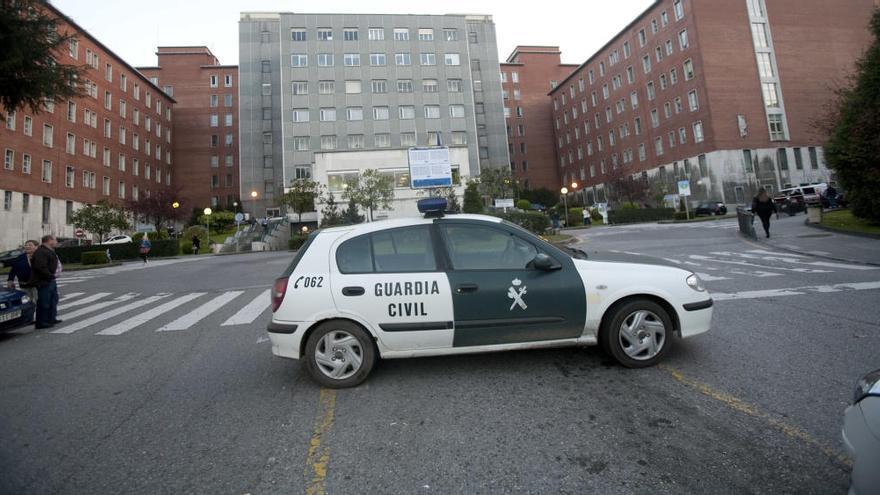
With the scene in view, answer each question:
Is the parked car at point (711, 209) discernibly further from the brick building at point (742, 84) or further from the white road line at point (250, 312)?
the white road line at point (250, 312)

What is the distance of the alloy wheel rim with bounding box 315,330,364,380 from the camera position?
3.91 meters

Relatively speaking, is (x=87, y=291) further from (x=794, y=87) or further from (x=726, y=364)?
(x=794, y=87)

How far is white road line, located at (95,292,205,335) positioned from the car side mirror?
293 inches

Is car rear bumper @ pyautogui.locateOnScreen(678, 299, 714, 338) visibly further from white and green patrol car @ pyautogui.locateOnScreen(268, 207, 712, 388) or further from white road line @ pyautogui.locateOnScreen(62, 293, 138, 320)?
white road line @ pyautogui.locateOnScreen(62, 293, 138, 320)

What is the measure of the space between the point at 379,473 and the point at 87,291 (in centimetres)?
1577

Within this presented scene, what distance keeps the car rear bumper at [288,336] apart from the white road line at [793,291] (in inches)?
265

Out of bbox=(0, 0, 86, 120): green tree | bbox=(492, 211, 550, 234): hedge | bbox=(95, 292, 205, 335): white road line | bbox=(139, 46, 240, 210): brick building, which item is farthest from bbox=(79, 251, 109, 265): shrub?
bbox=(139, 46, 240, 210): brick building

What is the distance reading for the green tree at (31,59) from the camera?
996 centimetres

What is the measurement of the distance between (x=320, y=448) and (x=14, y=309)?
326 inches

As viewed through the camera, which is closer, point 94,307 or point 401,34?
point 94,307

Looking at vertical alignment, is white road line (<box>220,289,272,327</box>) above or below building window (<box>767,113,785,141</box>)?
below

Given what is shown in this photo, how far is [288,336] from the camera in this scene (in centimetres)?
390

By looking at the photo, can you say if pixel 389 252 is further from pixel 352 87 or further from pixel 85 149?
pixel 85 149

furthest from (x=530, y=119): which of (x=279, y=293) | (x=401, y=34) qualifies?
(x=279, y=293)
